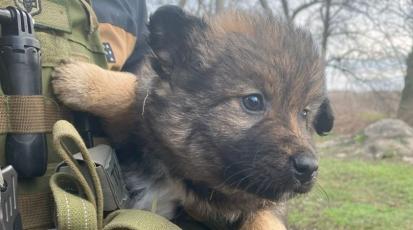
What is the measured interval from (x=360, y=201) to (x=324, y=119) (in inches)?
262

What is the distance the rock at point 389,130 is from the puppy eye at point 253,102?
44.9 feet

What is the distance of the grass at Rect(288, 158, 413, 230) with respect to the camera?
7395mm

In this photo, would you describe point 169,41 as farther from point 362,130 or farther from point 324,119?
point 362,130

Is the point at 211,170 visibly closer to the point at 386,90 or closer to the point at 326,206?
the point at 326,206

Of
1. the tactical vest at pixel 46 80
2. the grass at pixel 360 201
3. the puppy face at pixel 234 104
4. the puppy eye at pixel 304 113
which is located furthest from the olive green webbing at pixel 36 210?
the grass at pixel 360 201

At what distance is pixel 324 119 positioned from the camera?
257 cm

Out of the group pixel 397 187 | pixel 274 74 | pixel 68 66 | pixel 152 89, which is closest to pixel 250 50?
pixel 274 74

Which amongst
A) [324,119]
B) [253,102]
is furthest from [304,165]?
[324,119]

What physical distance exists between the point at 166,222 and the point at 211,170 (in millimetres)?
442

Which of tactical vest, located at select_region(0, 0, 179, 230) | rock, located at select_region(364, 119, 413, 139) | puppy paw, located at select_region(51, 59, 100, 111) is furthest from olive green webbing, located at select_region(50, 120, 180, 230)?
rock, located at select_region(364, 119, 413, 139)

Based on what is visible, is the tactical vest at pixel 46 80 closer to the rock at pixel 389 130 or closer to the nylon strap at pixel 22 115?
the nylon strap at pixel 22 115

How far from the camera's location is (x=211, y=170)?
2.17 metres

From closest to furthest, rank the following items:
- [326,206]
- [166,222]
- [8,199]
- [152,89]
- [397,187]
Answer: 1. [8,199]
2. [166,222]
3. [152,89]
4. [326,206]
5. [397,187]

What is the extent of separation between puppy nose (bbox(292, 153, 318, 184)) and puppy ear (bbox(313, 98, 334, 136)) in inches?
20.2
